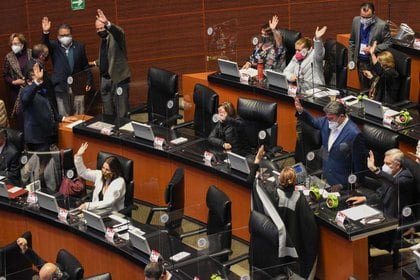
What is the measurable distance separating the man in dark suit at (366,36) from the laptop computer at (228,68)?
1177mm

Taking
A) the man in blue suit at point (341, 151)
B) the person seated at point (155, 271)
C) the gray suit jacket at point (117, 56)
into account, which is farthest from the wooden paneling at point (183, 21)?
the person seated at point (155, 271)

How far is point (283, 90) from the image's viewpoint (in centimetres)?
940

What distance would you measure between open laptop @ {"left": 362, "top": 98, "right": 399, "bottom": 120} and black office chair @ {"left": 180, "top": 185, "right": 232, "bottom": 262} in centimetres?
188

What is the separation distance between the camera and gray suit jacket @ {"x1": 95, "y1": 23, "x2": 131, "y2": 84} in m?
9.75

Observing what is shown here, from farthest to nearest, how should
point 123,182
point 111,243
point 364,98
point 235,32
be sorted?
1. point 235,32
2. point 364,98
3. point 123,182
4. point 111,243

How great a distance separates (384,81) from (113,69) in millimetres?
2776

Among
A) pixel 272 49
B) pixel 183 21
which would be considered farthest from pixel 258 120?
pixel 183 21

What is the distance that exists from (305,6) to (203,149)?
3894 millimetres

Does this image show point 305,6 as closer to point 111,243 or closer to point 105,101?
point 105,101

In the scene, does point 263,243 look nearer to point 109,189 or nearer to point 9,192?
point 109,189

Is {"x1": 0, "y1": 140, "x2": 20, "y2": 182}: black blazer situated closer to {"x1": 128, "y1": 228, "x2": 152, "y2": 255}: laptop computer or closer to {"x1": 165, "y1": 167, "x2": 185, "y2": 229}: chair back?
{"x1": 165, "y1": 167, "x2": 185, "y2": 229}: chair back

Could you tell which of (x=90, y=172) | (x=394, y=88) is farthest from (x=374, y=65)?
(x=90, y=172)

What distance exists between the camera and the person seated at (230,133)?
27.6ft

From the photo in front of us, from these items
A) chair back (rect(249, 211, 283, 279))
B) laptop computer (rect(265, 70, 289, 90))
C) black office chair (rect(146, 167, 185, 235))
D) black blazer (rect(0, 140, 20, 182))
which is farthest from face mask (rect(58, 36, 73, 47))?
chair back (rect(249, 211, 283, 279))
